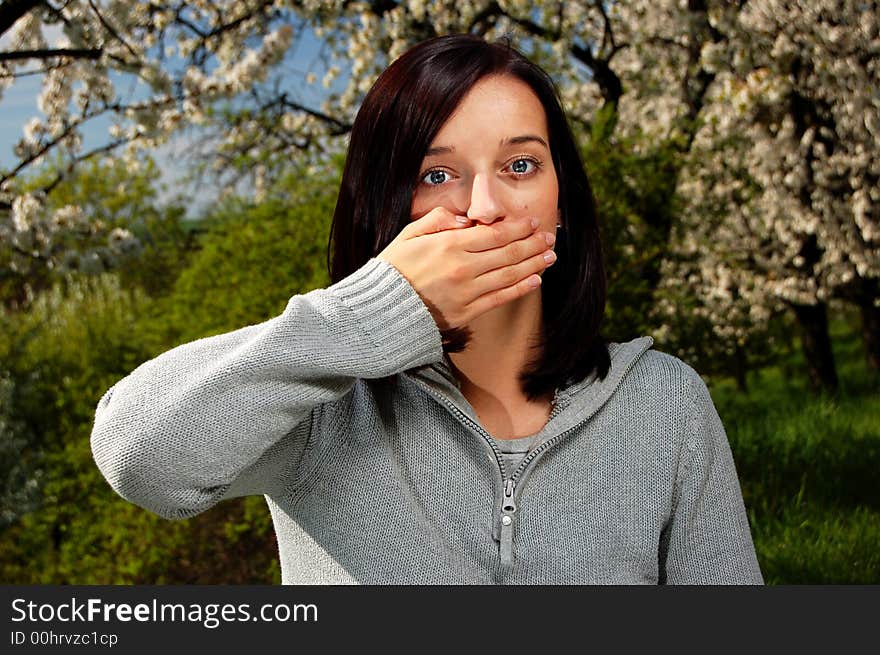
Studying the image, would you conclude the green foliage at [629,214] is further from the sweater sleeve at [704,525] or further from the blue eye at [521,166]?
the blue eye at [521,166]

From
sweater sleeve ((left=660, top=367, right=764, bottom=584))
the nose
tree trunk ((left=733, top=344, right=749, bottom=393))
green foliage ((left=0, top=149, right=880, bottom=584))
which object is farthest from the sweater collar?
tree trunk ((left=733, top=344, right=749, bottom=393))

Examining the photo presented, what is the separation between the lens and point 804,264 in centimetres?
771

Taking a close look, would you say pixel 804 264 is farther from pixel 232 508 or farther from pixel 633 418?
pixel 633 418

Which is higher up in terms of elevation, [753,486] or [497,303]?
[497,303]

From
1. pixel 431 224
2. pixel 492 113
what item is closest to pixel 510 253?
pixel 431 224

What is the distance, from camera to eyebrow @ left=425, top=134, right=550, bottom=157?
1.47m

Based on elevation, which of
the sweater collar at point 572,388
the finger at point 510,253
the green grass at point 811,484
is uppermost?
the finger at point 510,253

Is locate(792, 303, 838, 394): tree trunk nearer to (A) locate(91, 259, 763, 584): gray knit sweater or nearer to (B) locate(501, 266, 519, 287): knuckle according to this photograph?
(A) locate(91, 259, 763, 584): gray knit sweater

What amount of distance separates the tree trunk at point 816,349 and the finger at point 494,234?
23.8 feet

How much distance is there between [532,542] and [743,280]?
711 centimetres

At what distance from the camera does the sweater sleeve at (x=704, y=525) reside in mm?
1537

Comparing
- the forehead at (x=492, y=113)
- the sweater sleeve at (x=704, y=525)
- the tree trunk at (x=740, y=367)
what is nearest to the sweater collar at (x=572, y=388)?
the sweater sleeve at (x=704, y=525)

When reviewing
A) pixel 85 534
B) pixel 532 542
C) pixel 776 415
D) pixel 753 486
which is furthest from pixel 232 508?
pixel 532 542

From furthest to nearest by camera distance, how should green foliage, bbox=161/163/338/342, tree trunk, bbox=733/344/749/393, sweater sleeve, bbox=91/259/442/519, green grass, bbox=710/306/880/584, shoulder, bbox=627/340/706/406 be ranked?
1. tree trunk, bbox=733/344/749/393
2. green foliage, bbox=161/163/338/342
3. green grass, bbox=710/306/880/584
4. shoulder, bbox=627/340/706/406
5. sweater sleeve, bbox=91/259/442/519
